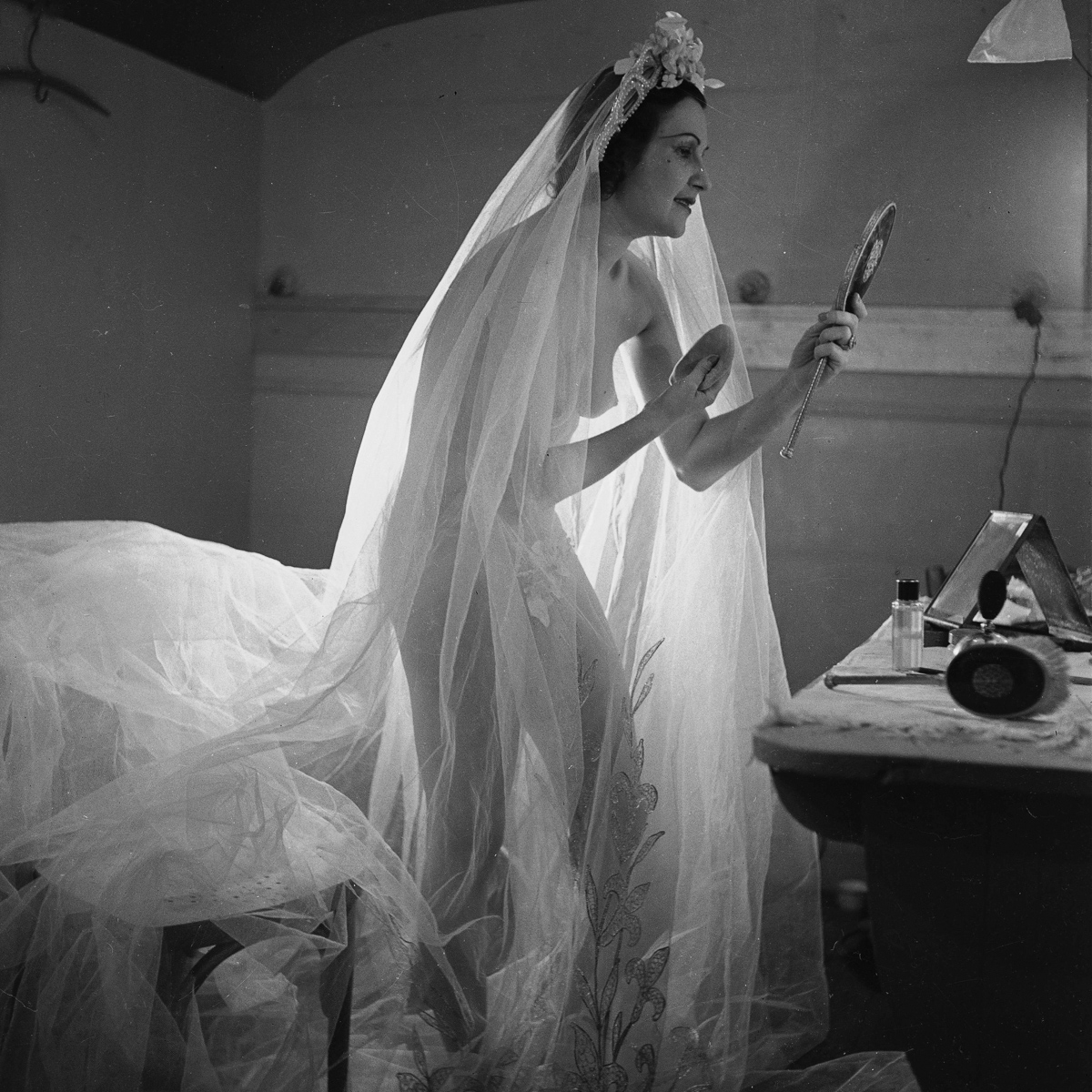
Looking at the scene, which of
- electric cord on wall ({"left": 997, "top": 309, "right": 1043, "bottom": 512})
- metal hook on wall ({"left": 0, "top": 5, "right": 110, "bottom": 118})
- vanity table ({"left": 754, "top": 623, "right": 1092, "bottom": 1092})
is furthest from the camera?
metal hook on wall ({"left": 0, "top": 5, "right": 110, "bottom": 118})

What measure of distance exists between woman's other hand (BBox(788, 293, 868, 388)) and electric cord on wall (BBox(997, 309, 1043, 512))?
195 mm

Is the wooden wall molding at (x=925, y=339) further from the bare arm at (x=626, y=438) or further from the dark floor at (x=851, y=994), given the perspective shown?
the dark floor at (x=851, y=994)

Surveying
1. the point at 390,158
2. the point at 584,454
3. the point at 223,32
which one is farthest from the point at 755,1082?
the point at 223,32

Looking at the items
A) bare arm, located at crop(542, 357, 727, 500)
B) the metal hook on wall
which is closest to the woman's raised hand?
bare arm, located at crop(542, 357, 727, 500)

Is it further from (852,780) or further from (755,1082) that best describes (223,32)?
(755,1082)

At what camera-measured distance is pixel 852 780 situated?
1.25 metres

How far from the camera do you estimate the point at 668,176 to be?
4.69ft

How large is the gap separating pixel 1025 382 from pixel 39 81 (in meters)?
1.46

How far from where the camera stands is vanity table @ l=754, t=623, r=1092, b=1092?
46.5 inches

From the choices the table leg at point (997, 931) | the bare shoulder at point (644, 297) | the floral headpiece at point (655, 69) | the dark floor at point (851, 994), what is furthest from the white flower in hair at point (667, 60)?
the dark floor at point (851, 994)

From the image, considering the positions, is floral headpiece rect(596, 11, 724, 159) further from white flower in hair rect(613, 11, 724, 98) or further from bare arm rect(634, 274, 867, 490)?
bare arm rect(634, 274, 867, 490)

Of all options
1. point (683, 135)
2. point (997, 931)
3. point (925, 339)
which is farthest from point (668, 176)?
point (997, 931)

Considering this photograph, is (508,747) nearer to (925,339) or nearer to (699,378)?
(699,378)

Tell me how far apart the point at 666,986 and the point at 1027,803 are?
495 millimetres
